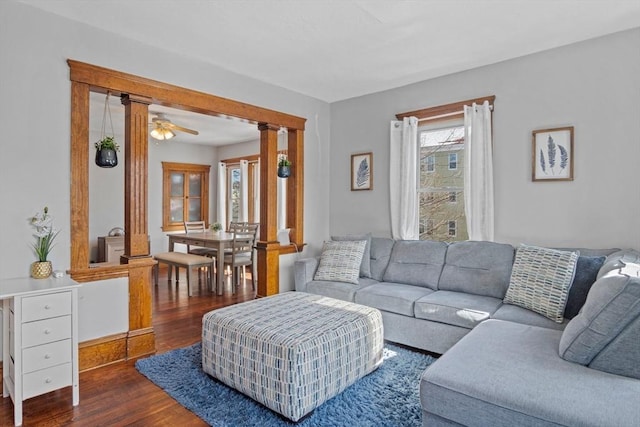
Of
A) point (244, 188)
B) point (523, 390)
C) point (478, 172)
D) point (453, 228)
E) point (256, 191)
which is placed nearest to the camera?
point (523, 390)

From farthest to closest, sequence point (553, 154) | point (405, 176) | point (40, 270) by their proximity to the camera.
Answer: point (405, 176), point (553, 154), point (40, 270)

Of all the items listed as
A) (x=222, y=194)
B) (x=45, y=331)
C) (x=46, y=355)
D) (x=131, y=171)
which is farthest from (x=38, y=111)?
(x=222, y=194)

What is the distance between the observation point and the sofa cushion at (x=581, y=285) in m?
2.60

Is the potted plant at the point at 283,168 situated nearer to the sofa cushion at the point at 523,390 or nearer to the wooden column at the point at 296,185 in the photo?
the wooden column at the point at 296,185

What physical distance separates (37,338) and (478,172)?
3713 mm

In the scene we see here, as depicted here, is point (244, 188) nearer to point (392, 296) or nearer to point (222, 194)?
point (222, 194)

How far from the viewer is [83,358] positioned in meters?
2.73

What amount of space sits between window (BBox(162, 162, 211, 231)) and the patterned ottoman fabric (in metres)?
5.19

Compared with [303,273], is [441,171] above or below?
above

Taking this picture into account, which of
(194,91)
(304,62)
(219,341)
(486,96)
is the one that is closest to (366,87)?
(304,62)

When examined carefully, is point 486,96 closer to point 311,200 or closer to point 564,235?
point 564,235

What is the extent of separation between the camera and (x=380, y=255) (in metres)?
3.99

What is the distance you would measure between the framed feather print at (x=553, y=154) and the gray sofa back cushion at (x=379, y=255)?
5.11 ft

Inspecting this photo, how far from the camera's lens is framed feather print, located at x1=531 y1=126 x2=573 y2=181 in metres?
3.11
